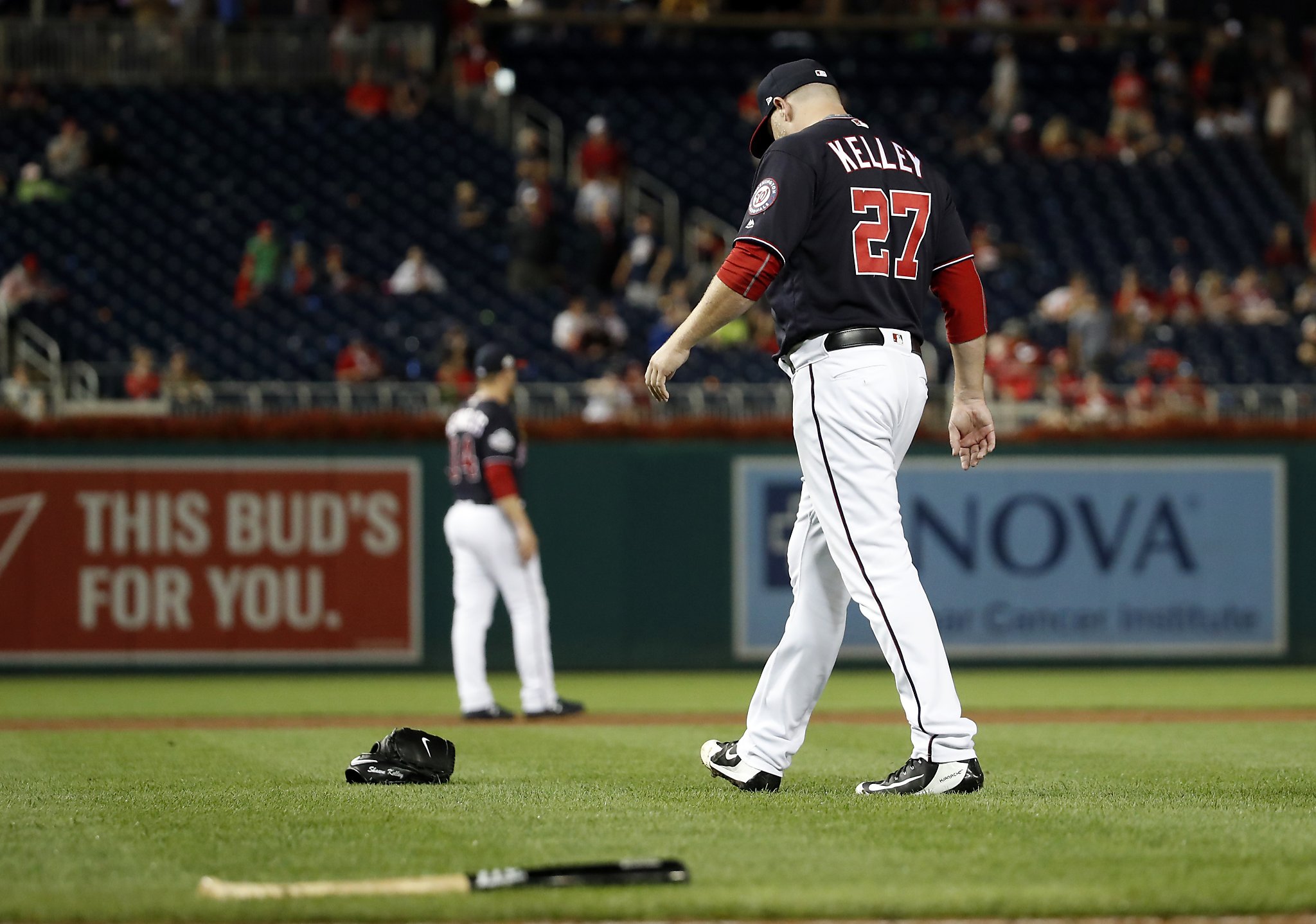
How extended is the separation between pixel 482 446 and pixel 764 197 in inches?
168

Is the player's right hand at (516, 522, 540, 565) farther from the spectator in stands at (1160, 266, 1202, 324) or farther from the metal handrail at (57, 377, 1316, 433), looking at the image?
the spectator in stands at (1160, 266, 1202, 324)

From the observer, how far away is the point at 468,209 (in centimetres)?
1970

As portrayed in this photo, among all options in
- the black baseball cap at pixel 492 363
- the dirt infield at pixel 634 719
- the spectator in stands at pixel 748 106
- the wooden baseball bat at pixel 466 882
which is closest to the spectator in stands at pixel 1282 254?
the spectator in stands at pixel 748 106

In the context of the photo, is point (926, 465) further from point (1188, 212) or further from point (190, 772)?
point (1188, 212)

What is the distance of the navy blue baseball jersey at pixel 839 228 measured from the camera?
5.13 meters

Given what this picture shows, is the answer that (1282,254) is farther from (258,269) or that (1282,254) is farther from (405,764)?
(405,764)

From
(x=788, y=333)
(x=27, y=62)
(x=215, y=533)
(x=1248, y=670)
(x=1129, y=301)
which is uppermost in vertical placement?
(x=27, y=62)

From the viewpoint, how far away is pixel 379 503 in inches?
508

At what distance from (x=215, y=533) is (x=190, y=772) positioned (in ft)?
21.7

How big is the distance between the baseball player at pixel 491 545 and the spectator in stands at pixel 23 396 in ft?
16.3

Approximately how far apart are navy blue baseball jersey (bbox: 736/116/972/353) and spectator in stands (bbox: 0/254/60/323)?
13354 millimetres

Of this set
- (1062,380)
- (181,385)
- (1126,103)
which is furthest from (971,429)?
(1126,103)

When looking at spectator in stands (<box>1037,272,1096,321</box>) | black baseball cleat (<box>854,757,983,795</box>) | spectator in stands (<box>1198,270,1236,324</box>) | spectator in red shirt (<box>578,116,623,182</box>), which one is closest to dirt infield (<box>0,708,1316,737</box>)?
black baseball cleat (<box>854,757,983,795</box>)

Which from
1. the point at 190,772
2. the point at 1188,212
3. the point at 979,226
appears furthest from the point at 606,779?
the point at 1188,212
